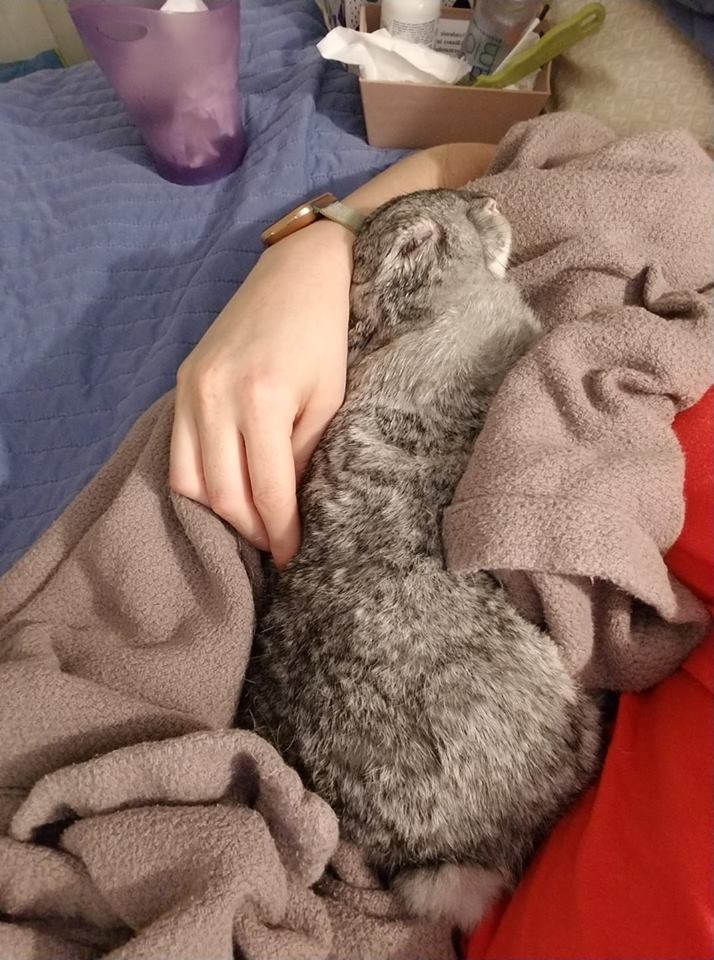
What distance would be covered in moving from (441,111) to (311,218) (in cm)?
43

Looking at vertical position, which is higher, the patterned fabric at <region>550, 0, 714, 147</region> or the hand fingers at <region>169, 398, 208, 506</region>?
the patterned fabric at <region>550, 0, 714, 147</region>

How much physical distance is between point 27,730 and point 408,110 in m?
1.30

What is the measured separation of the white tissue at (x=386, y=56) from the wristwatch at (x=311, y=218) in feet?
1.55

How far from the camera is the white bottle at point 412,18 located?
4.50ft

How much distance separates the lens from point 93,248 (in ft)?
4.52

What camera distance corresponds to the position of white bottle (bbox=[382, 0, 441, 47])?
1372mm

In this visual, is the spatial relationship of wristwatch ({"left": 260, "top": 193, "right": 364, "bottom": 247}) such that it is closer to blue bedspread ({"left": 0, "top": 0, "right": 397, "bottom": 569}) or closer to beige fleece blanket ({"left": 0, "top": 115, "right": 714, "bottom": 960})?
blue bedspread ({"left": 0, "top": 0, "right": 397, "bottom": 569})

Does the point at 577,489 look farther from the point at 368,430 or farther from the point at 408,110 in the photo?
the point at 408,110

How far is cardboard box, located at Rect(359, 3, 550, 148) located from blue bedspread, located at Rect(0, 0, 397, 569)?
6 cm

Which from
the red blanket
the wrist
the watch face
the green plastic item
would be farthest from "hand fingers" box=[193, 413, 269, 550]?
the green plastic item

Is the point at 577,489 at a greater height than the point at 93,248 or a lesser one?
lesser

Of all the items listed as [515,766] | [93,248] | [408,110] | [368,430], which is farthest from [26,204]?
[515,766]

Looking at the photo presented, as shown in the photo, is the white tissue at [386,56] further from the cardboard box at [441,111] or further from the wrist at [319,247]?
the wrist at [319,247]

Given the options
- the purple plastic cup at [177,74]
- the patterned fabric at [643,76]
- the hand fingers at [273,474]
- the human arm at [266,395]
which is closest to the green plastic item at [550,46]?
the patterned fabric at [643,76]
